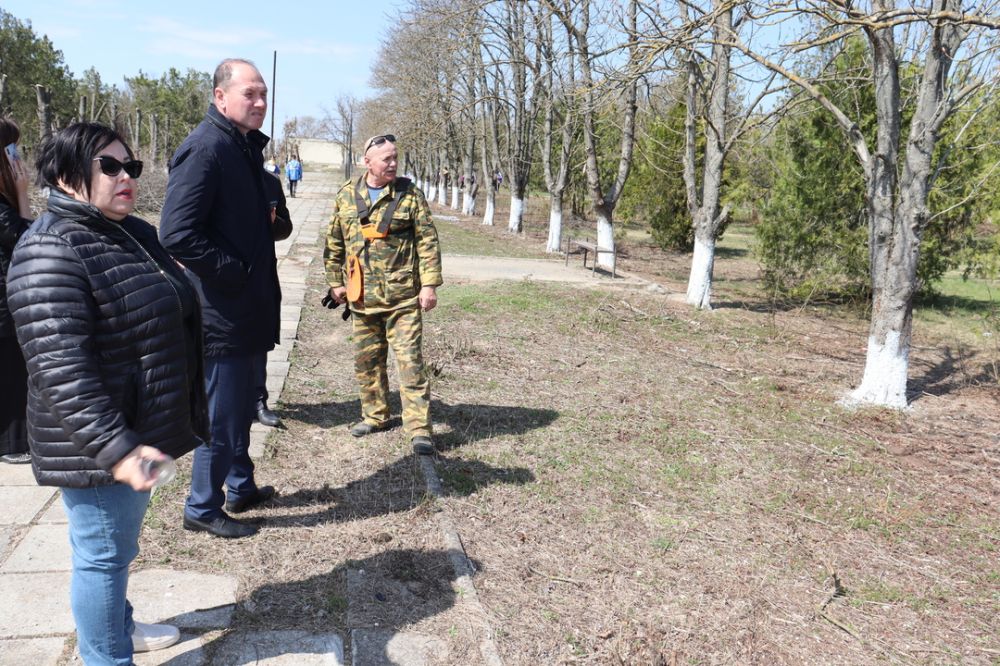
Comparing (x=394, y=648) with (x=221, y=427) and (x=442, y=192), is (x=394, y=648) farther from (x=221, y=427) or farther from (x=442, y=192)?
(x=442, y=192)

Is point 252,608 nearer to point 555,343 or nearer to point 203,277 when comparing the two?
point 203,277

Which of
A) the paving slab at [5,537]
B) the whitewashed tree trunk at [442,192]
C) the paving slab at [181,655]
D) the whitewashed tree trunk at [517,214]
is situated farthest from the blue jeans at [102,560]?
the whitewashed tree trunk at [442,192]

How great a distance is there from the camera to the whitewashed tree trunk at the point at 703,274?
11.2 m

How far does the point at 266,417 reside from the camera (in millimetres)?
5047

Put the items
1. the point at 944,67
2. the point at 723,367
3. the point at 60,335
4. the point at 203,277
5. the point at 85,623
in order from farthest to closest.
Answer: the point at 723,367 → the point at 944,67 → the point at 203,277 → the point at 85,623 → the point at 60,335

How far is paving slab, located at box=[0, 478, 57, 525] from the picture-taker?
356 cm

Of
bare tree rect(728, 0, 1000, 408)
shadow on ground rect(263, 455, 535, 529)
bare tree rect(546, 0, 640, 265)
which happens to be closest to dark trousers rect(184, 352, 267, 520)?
shadow on ground rect(263, 455, 535, 529)

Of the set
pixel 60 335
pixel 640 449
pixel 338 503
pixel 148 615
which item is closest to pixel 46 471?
pixel 60 335

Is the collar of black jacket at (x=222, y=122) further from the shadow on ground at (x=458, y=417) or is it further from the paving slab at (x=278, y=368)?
the paving slab at (x=278, y=368)

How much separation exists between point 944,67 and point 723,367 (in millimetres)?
3259

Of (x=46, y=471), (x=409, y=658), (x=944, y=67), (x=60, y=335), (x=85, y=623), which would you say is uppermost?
(x=944, y=67)

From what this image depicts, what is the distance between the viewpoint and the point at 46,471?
2.05 metres

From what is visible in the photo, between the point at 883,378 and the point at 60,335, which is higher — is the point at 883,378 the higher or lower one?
the lower one

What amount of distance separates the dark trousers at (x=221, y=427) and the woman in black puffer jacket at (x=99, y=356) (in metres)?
1.01
